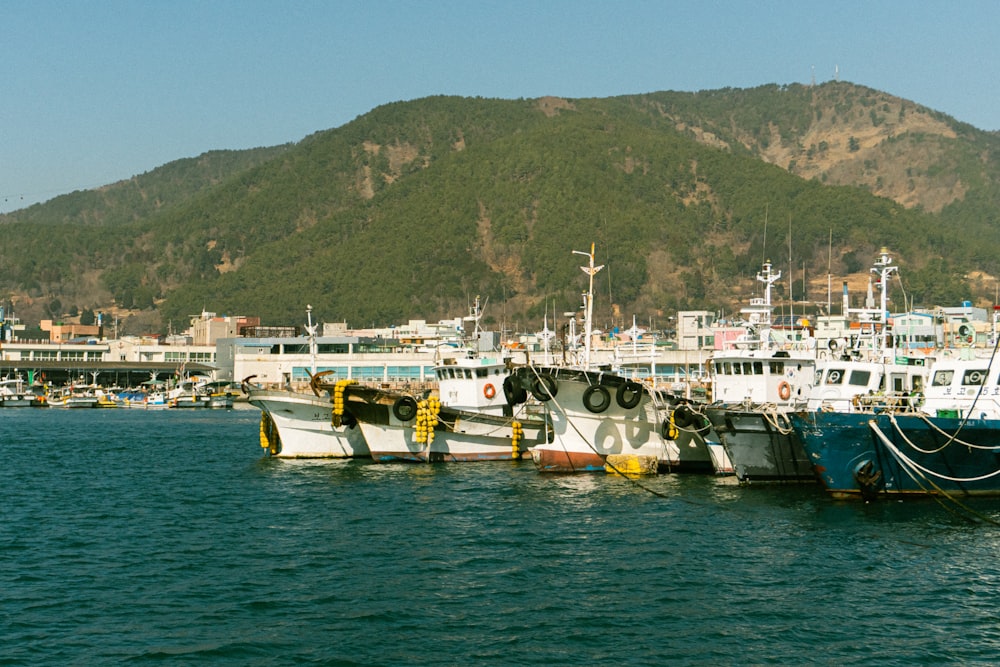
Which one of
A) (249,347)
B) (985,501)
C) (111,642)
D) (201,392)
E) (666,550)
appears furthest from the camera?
(249,347)

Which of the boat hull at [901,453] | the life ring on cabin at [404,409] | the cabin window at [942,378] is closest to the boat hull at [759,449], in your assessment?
the boat hull at [901,453]

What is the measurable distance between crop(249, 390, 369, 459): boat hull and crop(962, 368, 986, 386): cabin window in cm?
3155

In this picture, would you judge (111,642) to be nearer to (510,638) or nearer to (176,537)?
(510,638)

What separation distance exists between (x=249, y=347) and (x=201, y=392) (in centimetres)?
1332

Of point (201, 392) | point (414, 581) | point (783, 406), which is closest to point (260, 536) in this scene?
point (414, 581)

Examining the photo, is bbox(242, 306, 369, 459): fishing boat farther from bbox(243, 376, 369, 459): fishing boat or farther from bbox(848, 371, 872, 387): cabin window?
bbox(848, 371, 872, 387): cabin window

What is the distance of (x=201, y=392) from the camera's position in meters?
159

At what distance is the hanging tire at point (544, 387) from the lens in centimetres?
5512

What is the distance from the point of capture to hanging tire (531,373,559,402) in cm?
5512

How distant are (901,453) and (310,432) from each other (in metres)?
32.8

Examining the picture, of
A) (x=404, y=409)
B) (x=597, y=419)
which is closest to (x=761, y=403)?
(x=597, y=419)

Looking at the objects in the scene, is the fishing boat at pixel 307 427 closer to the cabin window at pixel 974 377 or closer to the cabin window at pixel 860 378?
the cabin window at pixel 860 378

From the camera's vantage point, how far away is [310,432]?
64375mm

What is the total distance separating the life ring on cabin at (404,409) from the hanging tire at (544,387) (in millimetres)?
8415
